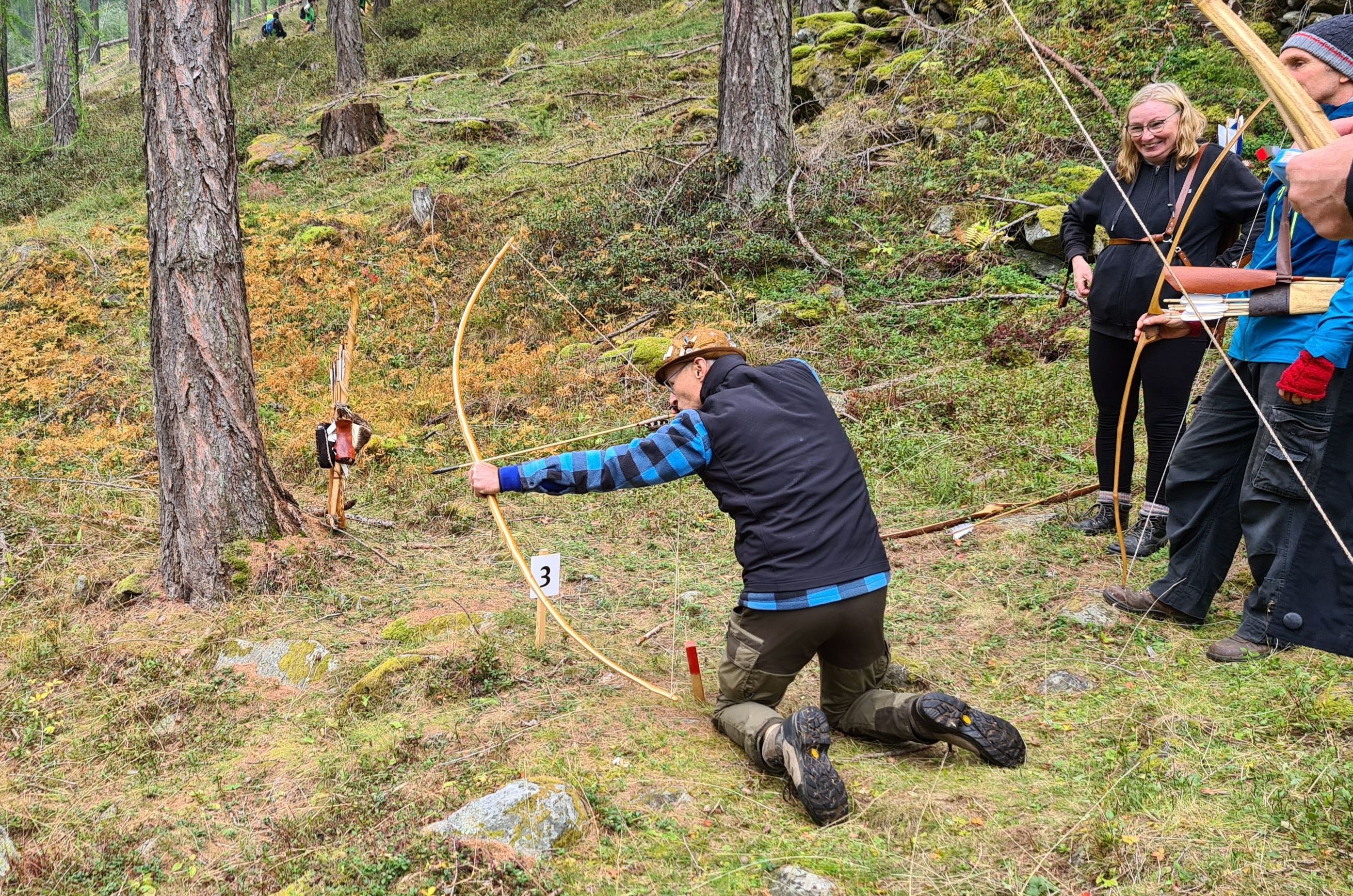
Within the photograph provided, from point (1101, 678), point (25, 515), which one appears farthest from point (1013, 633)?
point (25, 515)

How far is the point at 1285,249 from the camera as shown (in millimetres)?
3393

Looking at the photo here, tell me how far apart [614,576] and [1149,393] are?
115 inches

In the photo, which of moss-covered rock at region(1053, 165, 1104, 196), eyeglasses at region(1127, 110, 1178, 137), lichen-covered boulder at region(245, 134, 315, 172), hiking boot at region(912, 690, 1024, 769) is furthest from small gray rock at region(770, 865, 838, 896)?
lichen-covered boulder at region(245, 134, 315, 172)

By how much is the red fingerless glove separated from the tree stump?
47.6 feet

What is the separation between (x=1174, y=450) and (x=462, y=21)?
22715 mm

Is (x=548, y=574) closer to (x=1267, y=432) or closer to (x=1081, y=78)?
(x=1267, y=432)

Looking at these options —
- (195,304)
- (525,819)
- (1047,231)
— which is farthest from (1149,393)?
(195,304)

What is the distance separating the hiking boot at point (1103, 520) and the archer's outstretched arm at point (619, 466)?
2.80m

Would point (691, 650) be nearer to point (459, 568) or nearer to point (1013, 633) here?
point (1013, 633)

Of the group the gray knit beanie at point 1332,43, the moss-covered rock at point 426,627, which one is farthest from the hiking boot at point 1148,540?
the moss-covered rock at point 426,627

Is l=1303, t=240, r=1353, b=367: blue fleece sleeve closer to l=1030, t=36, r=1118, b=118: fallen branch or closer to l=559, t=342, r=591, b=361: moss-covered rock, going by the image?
l=1030, t=36, r=1118, b=118: fallen branch

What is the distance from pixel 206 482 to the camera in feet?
15.4

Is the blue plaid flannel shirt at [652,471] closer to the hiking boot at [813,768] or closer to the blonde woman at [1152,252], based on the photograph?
the hiking boot at [813,768]

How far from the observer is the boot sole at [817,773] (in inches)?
108
